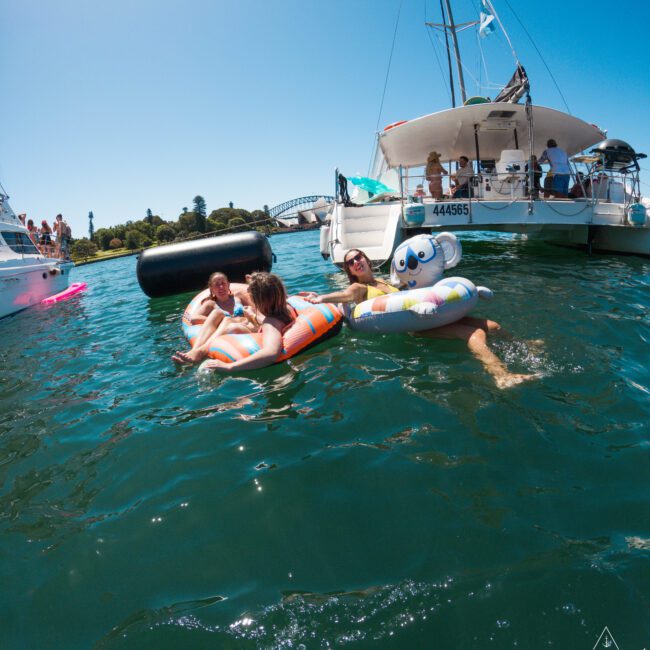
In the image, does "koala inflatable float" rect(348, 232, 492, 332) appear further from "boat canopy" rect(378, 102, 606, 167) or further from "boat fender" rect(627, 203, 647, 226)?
"boat canopy" rect(378, 102, 606, 167)

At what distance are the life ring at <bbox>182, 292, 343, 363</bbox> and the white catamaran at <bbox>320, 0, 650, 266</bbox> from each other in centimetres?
474

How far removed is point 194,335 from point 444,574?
436 cm

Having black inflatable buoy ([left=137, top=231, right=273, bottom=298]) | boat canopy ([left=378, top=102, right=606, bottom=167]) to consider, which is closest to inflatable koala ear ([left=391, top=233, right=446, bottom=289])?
black inflatable buoy ([left=137, top=231, right=273, bottom=298])

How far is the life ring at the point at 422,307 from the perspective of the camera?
14.4 ft

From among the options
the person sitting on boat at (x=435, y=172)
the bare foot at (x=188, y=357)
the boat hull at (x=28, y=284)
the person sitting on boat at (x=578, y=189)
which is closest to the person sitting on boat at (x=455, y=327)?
the bare foot at (x=188, y=357)

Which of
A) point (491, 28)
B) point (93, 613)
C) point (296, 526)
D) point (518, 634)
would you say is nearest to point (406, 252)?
point (296, 526)

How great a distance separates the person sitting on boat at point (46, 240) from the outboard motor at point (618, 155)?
707 inches

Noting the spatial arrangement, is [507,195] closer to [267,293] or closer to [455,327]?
[455,327]

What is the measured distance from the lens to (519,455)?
2.77m

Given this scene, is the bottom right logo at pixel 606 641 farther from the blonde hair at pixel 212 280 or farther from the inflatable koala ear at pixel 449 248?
the blonde hair at pixel 212 280

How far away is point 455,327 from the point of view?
15.3 feet

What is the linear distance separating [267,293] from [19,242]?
42.0 feet

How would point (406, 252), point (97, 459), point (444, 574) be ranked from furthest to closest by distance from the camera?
point (406, 252) → point (97, 459) → point (444, 574)

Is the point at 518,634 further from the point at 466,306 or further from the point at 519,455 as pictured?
the point at 466,306
